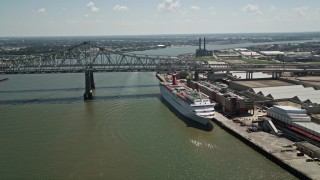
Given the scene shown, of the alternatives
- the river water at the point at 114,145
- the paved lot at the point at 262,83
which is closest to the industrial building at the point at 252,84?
the paved lot at the point at 262,83

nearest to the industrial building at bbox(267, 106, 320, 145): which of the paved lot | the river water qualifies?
the river water

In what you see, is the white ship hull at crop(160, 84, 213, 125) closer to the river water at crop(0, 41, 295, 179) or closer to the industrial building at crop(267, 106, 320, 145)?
the river water at crop(0, 41, 295, 179)

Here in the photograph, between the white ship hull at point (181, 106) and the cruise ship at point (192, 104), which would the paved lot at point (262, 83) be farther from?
the cruise ship at point (192, 104)

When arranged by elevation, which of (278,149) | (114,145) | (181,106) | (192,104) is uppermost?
(192,104)

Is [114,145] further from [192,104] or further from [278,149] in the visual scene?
[278,149]

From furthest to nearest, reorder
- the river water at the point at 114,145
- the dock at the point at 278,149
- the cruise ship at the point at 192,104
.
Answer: the cruise ship at the point at 192,104 → the river water at the point at 114,145 → the dock at the point at 278,149

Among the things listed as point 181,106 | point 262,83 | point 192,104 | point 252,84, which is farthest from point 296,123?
point 262,83
